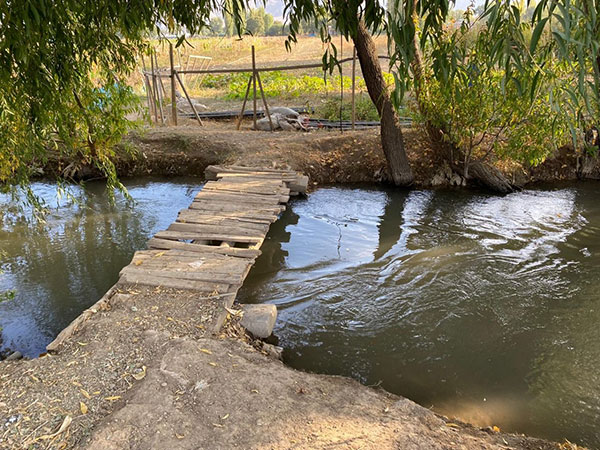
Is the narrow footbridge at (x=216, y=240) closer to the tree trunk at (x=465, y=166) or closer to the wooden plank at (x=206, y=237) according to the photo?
the wooden plank at (x=206, y=237)

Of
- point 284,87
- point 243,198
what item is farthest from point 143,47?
point 284,87

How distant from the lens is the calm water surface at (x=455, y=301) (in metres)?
3.66

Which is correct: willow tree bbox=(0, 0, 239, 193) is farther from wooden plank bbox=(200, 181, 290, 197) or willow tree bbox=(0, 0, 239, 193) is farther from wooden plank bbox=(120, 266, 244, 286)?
wooden plank bbox=(200, 181, 290, 197)

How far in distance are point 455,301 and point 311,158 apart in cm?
502

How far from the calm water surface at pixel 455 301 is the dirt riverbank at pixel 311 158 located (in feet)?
4.08

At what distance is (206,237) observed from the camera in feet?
17.7

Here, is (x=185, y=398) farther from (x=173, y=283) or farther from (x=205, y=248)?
(x=205, y=248)

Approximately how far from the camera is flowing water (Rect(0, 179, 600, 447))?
148 inches

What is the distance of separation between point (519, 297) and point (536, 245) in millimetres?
1605

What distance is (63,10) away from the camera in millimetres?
2551

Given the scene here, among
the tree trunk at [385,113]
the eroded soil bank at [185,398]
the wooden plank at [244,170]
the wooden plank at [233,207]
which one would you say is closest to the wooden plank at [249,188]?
the wooden plank at [233,207]

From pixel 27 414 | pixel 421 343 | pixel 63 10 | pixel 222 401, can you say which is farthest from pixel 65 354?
pixel 421 343

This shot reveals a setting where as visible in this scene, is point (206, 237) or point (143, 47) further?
point (206, 237)

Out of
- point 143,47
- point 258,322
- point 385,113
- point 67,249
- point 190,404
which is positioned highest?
point 143,47
